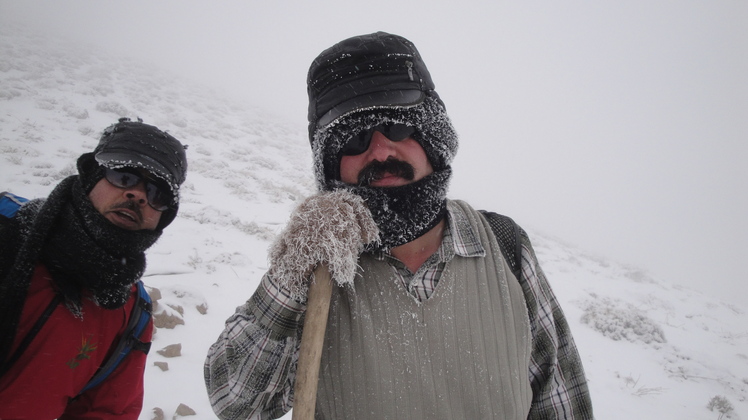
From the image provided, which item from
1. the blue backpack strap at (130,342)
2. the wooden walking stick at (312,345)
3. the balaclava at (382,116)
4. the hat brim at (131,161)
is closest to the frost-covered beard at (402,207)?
the balaclava at (382,116)

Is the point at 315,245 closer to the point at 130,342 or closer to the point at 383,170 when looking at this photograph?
the point at 383,170

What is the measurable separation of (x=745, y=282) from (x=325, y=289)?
69.2 metres

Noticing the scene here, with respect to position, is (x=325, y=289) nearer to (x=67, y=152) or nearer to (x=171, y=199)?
(x=171, y=199)

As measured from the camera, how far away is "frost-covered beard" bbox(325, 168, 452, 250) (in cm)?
138

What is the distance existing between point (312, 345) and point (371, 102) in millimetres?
1079

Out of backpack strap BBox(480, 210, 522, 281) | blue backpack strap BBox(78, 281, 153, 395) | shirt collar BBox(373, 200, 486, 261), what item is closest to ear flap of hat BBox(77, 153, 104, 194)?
blue backpack strap BBox(78, 281, 153, 395)

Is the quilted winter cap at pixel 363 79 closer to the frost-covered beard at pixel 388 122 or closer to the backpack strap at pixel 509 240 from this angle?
the frost-covered beard at pixel 388 122

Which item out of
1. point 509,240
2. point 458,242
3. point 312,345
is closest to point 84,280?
point 312,345

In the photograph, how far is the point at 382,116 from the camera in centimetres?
150

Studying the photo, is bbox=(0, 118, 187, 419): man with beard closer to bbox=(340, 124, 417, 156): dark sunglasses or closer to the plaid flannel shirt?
the plaid flannel shirt

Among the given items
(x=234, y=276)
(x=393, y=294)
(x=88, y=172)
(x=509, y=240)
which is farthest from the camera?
(x=234, y=276)

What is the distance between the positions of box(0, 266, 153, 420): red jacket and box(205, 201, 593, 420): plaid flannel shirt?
0.98 metres

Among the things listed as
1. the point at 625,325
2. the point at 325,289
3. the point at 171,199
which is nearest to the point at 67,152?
the point at 171,199

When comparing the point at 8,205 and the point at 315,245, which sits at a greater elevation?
the point at 315,245
